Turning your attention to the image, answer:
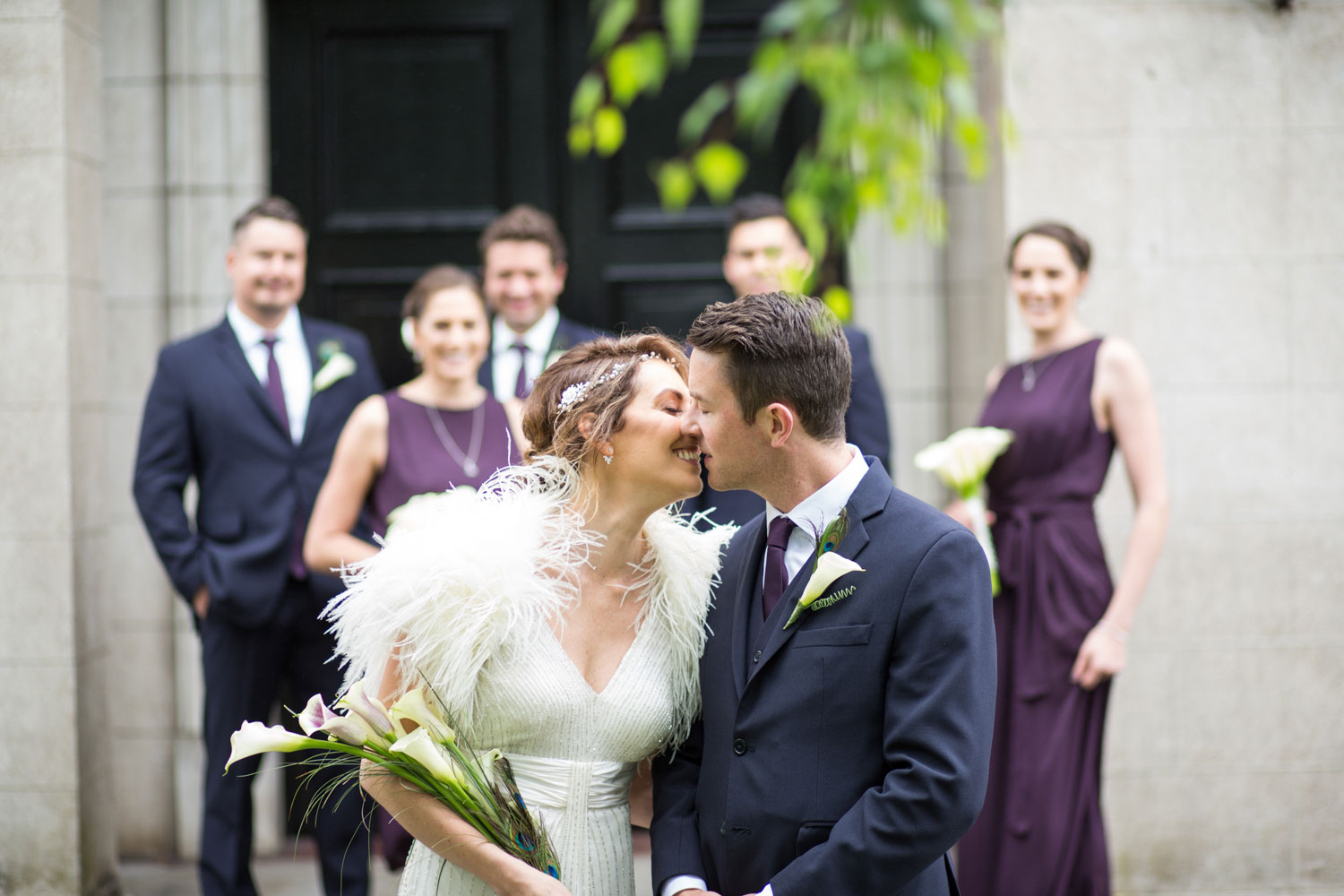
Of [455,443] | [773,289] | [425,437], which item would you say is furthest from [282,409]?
[773,289]

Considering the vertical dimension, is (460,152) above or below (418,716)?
above

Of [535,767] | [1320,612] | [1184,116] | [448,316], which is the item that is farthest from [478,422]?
[1320,612]

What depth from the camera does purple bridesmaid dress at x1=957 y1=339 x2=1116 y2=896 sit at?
4.51 meters

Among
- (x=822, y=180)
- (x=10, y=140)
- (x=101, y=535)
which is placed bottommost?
(x=101, y=535)

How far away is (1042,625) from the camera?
4.65 meters

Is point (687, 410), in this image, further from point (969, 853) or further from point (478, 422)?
point (969, 853)

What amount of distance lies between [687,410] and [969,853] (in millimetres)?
2716

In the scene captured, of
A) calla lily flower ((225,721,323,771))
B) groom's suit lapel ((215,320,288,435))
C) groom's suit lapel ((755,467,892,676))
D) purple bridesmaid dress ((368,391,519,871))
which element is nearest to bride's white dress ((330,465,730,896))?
calla lily flower ((225,721,323,771))

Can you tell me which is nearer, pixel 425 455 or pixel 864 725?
pixel 864 725

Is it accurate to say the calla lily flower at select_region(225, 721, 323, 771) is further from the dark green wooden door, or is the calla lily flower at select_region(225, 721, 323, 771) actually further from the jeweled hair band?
the dark green wooden door

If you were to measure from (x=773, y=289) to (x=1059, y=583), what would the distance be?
1514mm

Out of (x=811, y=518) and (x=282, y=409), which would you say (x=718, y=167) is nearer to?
(x=811, y=518)

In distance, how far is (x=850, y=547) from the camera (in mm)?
2365

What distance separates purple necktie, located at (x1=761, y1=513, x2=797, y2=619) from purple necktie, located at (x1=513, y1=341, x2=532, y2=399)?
9.06 feet
